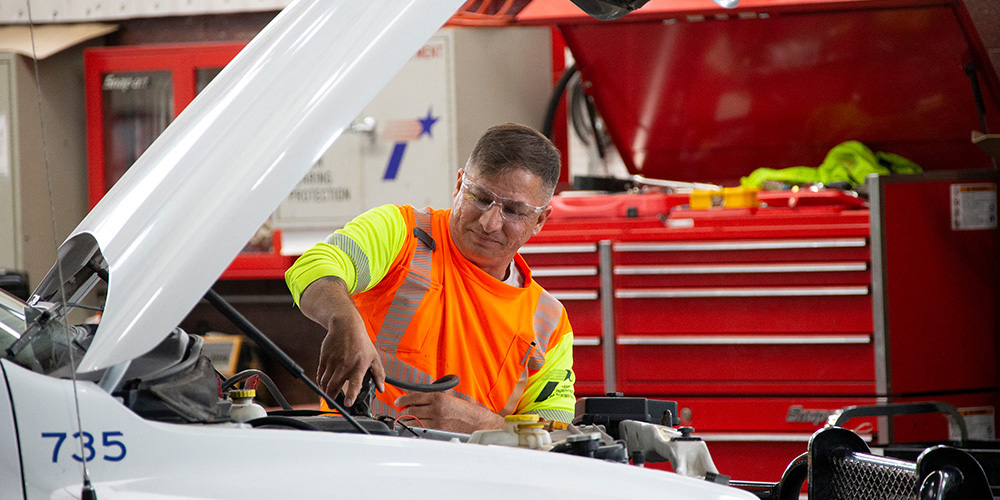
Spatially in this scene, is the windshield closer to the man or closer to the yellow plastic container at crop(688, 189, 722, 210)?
the man

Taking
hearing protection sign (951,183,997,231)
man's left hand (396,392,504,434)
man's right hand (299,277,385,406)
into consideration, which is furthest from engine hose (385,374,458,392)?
hearing protection sign (951,183,997,231)

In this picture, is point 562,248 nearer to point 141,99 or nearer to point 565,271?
point 565,271

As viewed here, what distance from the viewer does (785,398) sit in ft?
11.3

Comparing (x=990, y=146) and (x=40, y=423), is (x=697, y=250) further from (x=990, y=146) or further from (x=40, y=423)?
(x=40, y=423)

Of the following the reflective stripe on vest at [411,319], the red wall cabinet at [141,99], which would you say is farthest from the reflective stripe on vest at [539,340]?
the red wall cabinet at [141,99]

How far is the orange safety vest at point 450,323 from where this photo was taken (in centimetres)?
188

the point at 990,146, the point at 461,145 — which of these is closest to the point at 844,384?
the point at 990,146

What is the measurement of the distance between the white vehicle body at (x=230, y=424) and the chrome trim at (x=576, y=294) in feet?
8.59

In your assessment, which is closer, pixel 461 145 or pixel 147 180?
pixel 147 180

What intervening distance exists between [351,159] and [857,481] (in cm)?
351

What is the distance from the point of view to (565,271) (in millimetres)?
3697

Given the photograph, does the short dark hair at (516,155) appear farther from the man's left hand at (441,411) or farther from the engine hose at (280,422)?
the engine hose at (280,422)

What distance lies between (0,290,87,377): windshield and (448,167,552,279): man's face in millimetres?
871

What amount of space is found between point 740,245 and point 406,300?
74.8 inches
